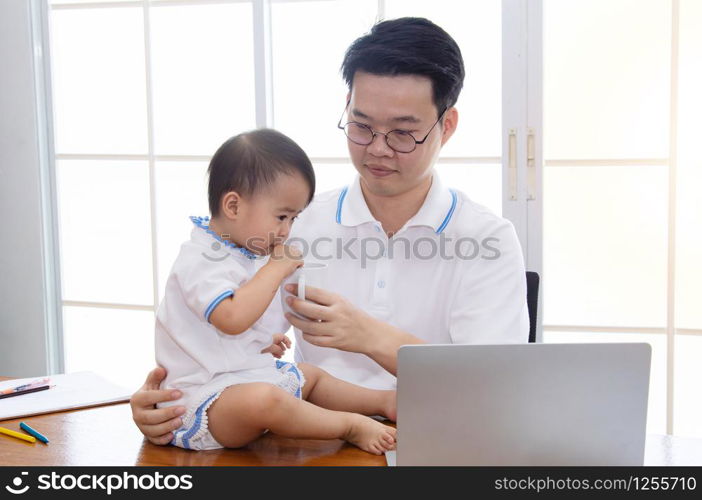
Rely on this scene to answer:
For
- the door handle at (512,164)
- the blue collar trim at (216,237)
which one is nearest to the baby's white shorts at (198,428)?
the blue collar trim at (216,237)

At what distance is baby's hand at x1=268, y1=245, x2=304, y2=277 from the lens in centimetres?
145

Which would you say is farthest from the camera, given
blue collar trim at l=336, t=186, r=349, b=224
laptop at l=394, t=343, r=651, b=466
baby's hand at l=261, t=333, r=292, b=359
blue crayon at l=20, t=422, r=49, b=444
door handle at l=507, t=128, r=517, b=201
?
door handle at l=507, t=128, r=517, b=201

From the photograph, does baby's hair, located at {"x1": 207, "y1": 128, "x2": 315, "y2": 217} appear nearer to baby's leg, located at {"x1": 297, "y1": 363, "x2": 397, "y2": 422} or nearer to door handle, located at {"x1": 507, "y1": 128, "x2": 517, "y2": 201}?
baby's leg, located at {"x1": 297, "y1": 363, "x2": 397, "y2": 422}

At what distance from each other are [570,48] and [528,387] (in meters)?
2.12

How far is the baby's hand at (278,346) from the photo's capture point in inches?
61.1

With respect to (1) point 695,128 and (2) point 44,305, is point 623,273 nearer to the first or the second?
(1) point 695,128

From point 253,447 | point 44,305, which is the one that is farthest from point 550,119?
point 44,305

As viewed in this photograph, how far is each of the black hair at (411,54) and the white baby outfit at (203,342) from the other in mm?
534

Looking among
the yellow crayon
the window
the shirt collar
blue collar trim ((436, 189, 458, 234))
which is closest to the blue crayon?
the yellow crayon

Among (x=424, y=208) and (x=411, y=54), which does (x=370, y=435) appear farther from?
(x=411, y=54)

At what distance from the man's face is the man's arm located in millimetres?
366

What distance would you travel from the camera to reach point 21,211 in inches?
134

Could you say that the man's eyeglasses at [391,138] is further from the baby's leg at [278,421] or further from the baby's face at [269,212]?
the baby's leg at [278,421]

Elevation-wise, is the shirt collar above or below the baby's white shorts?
above
